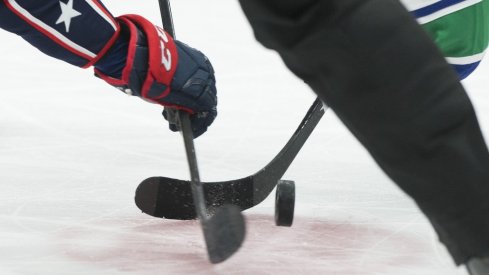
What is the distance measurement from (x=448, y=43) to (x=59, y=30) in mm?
685

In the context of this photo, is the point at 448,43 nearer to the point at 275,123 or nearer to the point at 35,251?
the point at 275,123

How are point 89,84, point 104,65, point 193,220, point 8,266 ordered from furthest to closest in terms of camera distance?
point 89,84, point 193,220, point 104,65, point 8,266

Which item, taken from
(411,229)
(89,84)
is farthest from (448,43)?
(89,84)

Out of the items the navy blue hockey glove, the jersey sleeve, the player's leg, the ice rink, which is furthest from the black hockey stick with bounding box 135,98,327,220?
the player's leg

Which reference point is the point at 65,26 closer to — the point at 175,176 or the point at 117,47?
the point at 117,47

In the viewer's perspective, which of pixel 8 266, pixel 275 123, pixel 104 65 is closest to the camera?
pixel 8 266

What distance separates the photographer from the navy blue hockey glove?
1.44 meters

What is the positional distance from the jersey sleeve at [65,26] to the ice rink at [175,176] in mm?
305

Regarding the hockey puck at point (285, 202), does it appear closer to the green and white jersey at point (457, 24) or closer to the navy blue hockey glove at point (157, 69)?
the navy blue hockey glove at point (157, 69)

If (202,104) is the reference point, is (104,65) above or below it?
above

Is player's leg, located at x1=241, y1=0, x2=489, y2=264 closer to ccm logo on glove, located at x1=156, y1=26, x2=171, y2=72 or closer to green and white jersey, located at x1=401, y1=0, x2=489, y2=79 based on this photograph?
ccm logo on glove, located at x1=156, y1=26, x2=171, y2=72

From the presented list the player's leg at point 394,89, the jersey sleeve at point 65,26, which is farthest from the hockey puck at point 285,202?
the player's leg at point 394,89

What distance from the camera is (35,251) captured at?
1441 millimetres

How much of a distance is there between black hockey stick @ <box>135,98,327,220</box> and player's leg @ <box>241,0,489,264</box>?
814 mm
